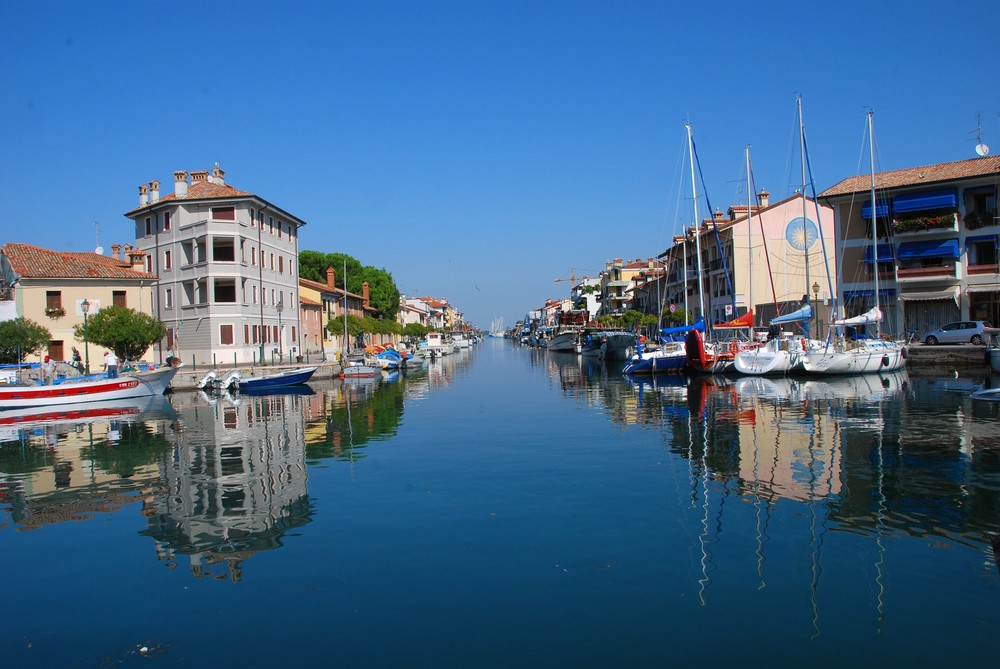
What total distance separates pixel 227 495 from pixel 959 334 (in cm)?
3929

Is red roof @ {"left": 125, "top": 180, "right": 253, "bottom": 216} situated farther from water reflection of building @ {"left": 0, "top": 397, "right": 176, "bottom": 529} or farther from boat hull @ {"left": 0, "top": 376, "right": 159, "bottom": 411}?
water reflection of building @ {"left": 0, "top": 397, "right": 176, "bottom": 529}

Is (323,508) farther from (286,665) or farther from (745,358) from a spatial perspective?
(745,358)

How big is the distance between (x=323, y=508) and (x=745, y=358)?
93.9ft

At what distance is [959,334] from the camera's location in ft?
129

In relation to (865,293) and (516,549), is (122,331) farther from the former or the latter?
(865,293)

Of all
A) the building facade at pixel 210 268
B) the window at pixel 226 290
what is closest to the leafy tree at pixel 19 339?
the building facade at pixel 210 268

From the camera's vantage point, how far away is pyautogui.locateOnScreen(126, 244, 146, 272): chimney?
4947 cm

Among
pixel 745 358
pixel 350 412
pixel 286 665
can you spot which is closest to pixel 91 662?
pixel 286 665

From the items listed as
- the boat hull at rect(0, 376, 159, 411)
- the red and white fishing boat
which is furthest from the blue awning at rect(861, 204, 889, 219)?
the boat hull at rect(0, 376, 159, 411)

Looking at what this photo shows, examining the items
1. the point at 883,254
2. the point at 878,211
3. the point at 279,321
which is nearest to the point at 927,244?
the point at 883,254

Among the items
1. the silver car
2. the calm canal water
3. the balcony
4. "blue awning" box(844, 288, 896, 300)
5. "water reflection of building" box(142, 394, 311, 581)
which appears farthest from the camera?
"blue awning" box(844, 288, 896, 300)

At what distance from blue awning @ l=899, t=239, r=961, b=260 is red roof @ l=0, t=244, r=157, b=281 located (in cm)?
4446

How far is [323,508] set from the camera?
12.0 metres

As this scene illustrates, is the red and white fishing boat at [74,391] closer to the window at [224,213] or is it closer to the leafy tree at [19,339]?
the leafy tree at [19,339]
